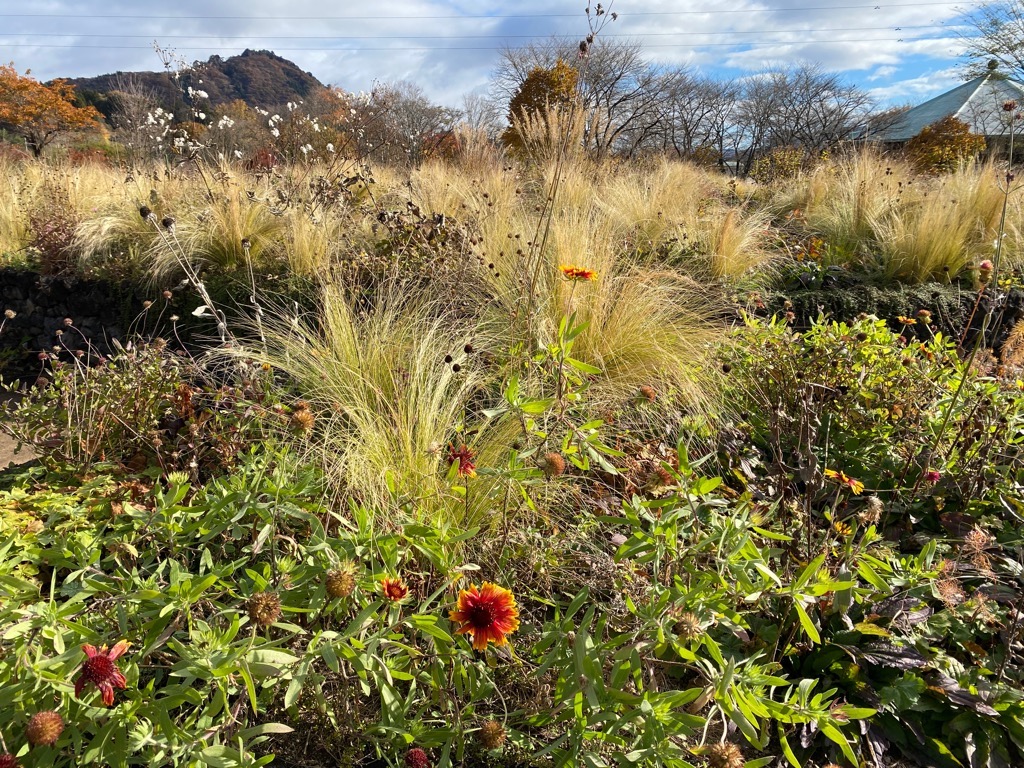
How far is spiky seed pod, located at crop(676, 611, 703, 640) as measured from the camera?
1.03 m

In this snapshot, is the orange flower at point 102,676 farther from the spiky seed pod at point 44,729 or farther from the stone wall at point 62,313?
the stone wall at point 62,313

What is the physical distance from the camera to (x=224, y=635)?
3.22 ft

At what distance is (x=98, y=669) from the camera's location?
895 millimetres

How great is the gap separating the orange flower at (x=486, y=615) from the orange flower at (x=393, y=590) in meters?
0.10

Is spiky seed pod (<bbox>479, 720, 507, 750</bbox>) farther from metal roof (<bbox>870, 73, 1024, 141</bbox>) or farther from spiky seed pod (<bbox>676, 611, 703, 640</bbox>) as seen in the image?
metal roof (<bbox>870, 73, 1024, 141</bbox>)

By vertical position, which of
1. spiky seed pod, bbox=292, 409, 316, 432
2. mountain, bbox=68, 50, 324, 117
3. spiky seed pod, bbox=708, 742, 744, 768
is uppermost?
mountain, bbox=68, 50, 324, 117

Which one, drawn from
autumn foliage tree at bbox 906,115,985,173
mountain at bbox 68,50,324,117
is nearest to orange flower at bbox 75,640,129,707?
autumn foliage tree at bbox 906,115,985,173

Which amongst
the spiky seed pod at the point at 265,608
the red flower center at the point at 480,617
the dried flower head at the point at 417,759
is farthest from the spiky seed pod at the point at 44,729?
the red flower center at the point at 480,617

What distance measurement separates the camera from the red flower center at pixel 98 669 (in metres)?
0.89

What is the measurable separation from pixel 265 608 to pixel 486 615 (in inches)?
14.2

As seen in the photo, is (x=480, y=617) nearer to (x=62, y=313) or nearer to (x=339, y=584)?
(x=339, y=584)

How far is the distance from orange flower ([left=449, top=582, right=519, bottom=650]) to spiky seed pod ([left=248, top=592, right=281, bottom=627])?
11.6 inches

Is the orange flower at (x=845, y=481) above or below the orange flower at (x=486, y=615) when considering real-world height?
below

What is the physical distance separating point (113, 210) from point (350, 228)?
2.41 meters
